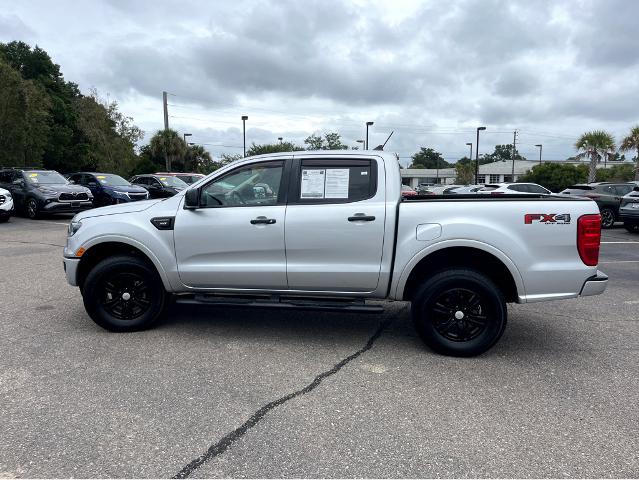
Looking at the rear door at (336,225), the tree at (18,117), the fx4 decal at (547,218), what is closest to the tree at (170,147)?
the tree at (18,117)

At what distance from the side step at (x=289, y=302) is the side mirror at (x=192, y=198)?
0.90 m

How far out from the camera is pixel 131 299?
15.9ft

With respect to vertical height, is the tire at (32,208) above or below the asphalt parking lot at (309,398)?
above

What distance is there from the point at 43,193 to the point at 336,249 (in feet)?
46.9

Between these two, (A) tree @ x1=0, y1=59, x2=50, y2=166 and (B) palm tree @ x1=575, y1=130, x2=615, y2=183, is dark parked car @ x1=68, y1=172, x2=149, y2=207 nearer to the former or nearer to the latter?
→ (A) tree @ x1=0, y1=59, x2=50, y2=166

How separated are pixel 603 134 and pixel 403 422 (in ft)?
158

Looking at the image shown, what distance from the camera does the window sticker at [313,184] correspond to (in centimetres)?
450

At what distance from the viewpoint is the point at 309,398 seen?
3.50 metres

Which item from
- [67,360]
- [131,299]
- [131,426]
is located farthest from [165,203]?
[131,426]

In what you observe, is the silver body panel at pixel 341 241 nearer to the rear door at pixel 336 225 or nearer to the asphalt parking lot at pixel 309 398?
the rear door at pixel 336 225

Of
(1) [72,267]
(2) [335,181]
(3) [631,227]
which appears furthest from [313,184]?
(3) [631,227]

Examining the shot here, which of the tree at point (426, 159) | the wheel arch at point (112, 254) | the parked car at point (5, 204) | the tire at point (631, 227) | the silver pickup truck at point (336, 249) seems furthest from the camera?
the tree at point (426, 159)

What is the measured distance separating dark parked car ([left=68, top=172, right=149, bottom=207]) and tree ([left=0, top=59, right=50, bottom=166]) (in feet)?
31.7

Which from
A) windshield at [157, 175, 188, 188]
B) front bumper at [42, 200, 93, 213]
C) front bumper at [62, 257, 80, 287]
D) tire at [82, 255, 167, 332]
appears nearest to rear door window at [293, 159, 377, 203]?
tire at [82, 255, 167, 332]
